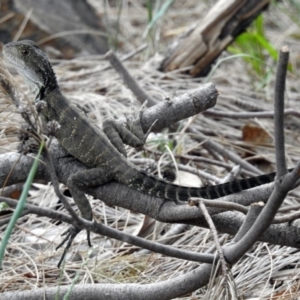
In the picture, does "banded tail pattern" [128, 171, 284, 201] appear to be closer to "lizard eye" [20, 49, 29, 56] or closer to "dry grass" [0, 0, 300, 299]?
"dry grass" [0, 0, 300, 299]

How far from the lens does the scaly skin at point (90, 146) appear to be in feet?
10.6

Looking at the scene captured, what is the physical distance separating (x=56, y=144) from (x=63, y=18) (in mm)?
5121

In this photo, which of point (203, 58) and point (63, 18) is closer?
point (203, 58)

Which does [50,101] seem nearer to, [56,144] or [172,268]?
[56,144]

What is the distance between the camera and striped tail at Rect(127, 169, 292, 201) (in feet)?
10.3

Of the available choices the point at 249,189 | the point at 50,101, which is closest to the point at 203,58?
the point at 50,101

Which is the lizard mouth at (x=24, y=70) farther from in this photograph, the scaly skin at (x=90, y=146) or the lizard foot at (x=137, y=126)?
the lizard foot at (x=137, y=126)

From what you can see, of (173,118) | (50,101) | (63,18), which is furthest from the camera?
(63,18)

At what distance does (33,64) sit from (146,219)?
1.29 metres

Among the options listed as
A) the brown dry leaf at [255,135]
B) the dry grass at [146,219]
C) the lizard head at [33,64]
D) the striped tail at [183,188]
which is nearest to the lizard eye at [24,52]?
the lizard head at [33,64]

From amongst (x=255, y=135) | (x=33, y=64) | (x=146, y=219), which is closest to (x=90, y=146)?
(x=33, y=64)

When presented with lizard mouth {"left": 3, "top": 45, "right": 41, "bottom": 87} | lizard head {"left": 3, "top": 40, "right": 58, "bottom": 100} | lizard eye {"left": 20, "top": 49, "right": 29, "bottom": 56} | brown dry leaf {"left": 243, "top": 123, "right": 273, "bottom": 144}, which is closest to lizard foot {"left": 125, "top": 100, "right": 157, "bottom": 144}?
lizard head {"left": 3, "top": 40, "right": 58, "bottom": 100}

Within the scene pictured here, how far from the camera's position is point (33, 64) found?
3.78m

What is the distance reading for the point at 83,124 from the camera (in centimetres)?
357
